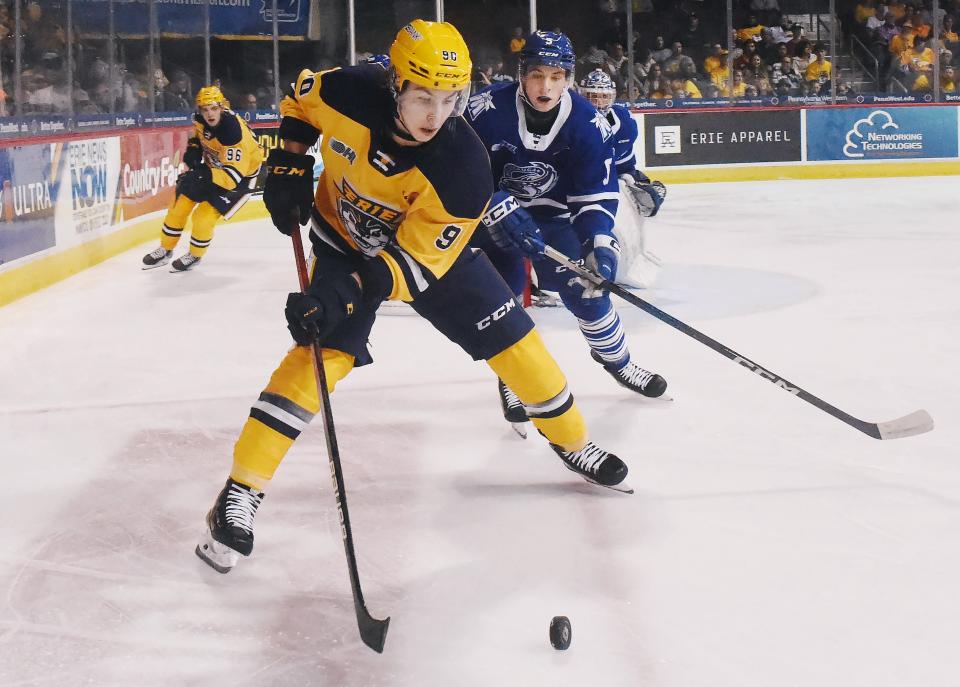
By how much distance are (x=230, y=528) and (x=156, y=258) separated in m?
4.35

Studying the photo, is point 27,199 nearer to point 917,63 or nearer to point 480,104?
point 480,104

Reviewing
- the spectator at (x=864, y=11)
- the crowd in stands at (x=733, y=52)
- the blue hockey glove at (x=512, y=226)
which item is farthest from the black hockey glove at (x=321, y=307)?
the spectator at (x=864, y=11)

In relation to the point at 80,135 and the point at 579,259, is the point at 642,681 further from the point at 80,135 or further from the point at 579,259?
the point at 80,135

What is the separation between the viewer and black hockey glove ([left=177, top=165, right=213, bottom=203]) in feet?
20.5

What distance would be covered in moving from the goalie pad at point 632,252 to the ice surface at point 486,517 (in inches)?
30.5

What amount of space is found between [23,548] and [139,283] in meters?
3.65

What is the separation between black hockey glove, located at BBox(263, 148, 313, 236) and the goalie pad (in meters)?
3.23

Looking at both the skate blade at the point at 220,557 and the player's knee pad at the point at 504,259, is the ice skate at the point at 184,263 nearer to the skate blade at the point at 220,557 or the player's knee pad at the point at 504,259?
the player's knee pad at the point at 504,259

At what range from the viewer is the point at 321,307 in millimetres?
2033

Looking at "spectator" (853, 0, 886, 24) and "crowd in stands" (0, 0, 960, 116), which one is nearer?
"crowd in stands" (0, 0, 960, 116)

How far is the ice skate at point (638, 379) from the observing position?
3.48m

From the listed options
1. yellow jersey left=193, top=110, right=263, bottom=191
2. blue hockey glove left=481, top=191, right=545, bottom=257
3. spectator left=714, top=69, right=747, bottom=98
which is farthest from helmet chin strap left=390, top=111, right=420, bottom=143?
spectator left=714, top=69, right=747, bottom=98

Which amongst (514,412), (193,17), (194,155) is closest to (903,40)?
(193,17)

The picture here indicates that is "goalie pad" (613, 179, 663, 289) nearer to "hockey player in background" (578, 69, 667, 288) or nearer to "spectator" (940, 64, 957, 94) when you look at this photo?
"hockey player in background" (578, 69, 667, 288)
